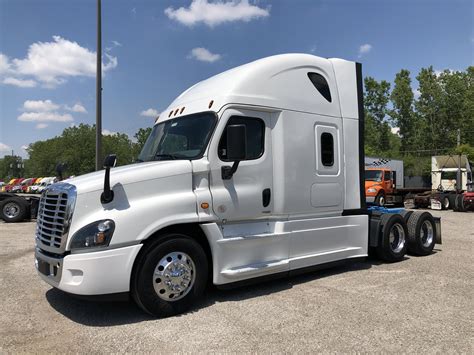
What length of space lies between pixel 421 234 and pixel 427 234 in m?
0.32

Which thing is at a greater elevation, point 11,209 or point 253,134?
point 253,134

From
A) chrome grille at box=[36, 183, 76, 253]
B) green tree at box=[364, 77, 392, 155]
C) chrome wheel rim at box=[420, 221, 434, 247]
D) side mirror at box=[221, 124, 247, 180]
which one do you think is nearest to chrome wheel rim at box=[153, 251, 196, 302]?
chrome grille at box=[36, 183, 76, 253]

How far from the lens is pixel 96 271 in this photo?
14.5 ft

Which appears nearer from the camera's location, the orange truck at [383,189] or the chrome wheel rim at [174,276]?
the chrome wheel rim at [174,276]

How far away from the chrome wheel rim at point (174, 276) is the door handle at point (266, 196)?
1.36 meters

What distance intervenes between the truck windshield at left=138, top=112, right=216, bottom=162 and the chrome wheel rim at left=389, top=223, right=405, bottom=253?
14.7 feet

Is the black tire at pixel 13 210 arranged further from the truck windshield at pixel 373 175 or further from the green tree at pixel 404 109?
the green tree at pixel 404 109

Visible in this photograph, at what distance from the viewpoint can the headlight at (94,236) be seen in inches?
175

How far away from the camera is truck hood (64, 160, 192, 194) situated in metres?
4.65

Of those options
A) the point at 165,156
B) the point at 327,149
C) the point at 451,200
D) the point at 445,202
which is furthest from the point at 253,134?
the point at 445,202

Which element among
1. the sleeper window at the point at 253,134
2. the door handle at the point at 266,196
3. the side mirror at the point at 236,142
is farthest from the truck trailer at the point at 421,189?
the side mirror at the point at 236,142

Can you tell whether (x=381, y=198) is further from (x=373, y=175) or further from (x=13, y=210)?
(x=13, y=210)

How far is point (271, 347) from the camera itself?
3.99 metres

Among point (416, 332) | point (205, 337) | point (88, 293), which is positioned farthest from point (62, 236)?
point (416, 332)
